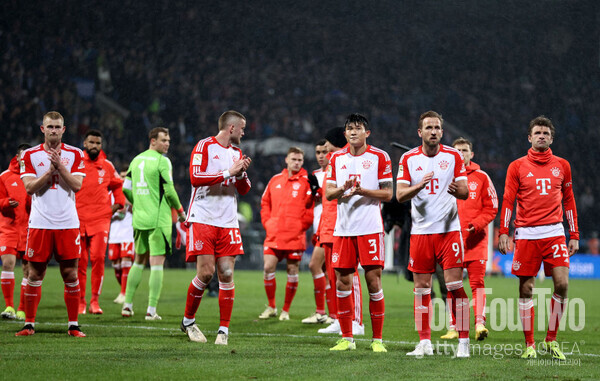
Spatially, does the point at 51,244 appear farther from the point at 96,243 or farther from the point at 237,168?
the point at 96,243

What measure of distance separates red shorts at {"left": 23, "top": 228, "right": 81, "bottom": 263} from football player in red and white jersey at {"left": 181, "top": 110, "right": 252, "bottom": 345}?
48.8 inches

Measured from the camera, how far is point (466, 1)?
30.5 m

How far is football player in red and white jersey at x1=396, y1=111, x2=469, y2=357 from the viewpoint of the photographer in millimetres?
6508

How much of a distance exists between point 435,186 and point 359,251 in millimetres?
952

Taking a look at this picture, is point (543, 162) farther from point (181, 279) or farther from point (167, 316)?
point (181, 279)

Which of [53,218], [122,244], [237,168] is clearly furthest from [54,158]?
[122,244]

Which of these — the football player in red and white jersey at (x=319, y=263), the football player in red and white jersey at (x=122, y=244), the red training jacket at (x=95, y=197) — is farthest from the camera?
the football player in red and white jersey at (x=122, y=244)

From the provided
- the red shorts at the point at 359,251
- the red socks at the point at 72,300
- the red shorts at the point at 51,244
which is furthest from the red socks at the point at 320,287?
the red shorts at the point at 51,244

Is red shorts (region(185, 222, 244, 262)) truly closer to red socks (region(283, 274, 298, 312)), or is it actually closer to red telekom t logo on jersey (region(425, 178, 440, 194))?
red telekom t logo on jersey (region(425, 178, 440, 194))

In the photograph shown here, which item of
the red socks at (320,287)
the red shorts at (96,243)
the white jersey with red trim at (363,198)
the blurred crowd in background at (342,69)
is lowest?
the red socks at (320,287)

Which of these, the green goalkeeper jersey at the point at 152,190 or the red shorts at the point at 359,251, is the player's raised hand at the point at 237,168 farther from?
the green goalkeeper jersey at the point at 152,190

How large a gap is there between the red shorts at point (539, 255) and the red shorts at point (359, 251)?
4.28ft

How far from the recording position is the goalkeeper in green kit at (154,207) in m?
9.59

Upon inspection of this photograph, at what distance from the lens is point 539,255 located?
265 inches
